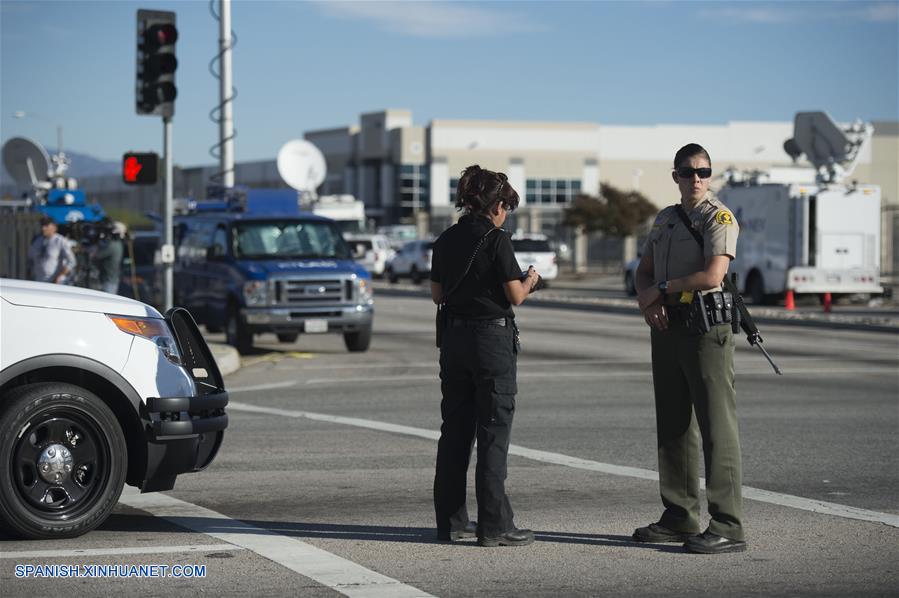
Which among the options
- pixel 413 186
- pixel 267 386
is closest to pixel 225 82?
pixel 267 386

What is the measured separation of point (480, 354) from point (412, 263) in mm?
45868

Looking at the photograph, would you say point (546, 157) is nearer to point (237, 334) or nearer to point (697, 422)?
point (237, 334)

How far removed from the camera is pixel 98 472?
7711mm

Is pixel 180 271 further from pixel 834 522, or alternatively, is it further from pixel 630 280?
pixel 630 280

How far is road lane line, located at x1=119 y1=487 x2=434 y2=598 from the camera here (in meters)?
6.62

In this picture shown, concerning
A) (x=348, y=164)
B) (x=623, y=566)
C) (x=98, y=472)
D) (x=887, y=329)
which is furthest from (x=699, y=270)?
A: (x=348, y=164)

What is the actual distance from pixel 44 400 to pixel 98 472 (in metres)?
0.49

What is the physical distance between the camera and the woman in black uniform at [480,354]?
7578mm

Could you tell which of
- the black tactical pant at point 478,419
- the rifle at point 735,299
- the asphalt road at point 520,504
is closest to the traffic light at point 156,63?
the asphalt road at point 520,504

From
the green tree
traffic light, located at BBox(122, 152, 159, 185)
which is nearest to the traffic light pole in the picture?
traffic light, located at BBox(122, 152, 159, 185)

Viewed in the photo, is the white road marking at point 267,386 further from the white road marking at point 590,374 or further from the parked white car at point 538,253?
the parked white car at point 538,253

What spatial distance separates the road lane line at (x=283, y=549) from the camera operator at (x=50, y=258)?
11451 millimetres

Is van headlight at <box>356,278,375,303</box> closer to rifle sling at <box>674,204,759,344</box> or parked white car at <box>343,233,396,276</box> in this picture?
rifle sling at <box>674,204,759,344</box>

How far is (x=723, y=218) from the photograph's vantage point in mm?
7539
